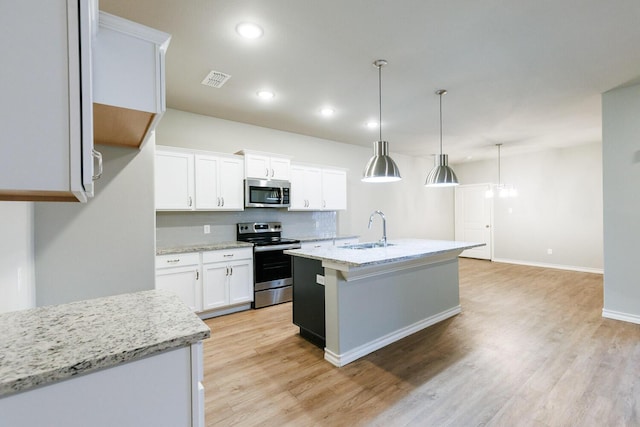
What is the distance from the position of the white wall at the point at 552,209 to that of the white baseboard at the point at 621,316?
3.16 meters

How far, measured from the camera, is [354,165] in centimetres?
601

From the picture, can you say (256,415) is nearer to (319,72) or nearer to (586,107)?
(319,72)

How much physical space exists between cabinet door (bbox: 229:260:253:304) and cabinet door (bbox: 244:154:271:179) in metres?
1.23

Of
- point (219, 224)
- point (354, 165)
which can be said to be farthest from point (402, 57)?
point (354, 165)

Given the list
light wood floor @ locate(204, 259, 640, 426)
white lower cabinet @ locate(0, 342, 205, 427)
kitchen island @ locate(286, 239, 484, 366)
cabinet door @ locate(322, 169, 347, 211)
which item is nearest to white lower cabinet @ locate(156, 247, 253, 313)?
light wood floor @ locate(204, 259, 640, 426)

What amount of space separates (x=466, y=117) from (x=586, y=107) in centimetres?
146

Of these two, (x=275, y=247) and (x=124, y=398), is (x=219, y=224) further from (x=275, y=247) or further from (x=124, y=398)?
(x=124, y=398)

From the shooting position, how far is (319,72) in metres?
2.92

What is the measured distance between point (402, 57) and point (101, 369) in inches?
115

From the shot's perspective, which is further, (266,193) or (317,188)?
(317,188)

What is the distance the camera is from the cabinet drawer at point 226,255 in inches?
143

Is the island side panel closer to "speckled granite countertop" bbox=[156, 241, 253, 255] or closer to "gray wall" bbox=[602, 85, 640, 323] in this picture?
"speckled granite countertop" bbox=[156, 241, 253, 255]

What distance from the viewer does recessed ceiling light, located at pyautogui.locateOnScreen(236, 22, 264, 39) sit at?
2.18m

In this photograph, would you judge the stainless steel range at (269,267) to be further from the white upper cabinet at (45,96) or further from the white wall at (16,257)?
the white upper cabinet at (45,96)
